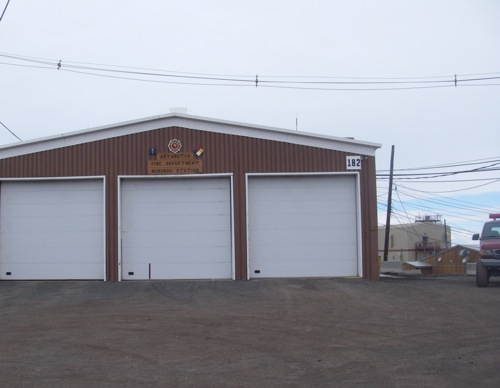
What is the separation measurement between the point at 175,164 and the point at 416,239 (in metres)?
66.2

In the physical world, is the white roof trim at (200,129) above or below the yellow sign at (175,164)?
above

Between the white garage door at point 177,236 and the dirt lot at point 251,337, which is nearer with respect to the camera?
the dirt lot at point 251,337

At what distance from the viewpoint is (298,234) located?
1898 cm

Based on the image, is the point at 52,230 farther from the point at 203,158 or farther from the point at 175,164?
the point at 203,158

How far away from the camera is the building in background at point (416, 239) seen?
7762 centimetres

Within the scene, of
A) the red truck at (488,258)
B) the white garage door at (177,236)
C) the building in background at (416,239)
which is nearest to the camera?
the red truck at (488,258)

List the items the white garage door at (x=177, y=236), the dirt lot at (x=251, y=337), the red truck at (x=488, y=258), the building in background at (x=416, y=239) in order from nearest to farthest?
the dirt lot at (x=251, y=337) < the red truck at (x=488, y=258) < the white garage door at (x=177, y=236) < the building in background at (x=416, y=239)

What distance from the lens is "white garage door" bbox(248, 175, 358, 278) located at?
18953mm

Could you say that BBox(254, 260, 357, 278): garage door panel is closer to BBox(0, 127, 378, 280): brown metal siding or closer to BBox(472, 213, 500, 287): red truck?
BBox(0, 127, 378, 280): brown metal siding


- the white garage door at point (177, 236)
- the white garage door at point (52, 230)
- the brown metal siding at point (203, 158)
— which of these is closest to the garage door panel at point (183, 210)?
the white garage door at point (177, 236)

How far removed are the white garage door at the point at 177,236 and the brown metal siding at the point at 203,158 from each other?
0.65m

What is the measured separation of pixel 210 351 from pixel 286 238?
33.1ft

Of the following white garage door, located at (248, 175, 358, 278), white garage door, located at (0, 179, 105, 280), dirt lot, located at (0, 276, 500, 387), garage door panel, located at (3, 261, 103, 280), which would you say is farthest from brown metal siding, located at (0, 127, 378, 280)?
dirt lot, located at (0, 276, 500, 387)

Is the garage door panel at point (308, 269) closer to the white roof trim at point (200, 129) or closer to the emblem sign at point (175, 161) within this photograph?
the white roof trim at point (200, 129)
